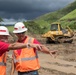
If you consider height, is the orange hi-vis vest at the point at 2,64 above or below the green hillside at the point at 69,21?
below

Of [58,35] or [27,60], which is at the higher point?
[58,35]

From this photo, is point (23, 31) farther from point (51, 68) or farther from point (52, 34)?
point (52, 34)

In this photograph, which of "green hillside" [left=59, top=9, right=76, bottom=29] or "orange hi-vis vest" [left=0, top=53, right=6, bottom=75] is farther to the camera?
"green hillside" [left=59, top=9, right=76, bottom=29]

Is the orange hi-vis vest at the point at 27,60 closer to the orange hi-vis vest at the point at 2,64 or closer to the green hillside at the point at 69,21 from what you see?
the orange hi-vis vest at the point at 2,64

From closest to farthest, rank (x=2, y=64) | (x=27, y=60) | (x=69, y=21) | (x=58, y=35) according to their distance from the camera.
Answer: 1. (x=2, y=64)
2. (x=27, y=60)
3. (x=58, y=35)
4. (x=69, y=21)

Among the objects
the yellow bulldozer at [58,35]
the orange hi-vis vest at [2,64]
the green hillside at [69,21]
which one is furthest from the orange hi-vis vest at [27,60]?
the green hillside at [69,21]

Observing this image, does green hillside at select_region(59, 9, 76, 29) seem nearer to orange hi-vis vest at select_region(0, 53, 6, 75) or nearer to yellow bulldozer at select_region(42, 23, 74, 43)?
yellow bulldozer at select_region(42, 23, 74, 43)

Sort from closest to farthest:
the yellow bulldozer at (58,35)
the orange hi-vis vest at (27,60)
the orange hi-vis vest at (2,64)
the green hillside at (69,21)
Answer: the orange hi-vis vest at (2,64) → the orange hi-vis vest at (27,60) → the yellow bulldozer at (58,35) → the green hillside at (69,21)

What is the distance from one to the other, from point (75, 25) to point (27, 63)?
47.7 m

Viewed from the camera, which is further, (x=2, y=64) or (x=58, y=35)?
(x=58, y=35)

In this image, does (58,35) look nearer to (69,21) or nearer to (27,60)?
(27,60)

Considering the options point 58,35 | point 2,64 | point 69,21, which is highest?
point 69,21

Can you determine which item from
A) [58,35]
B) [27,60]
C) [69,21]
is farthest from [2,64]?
[69,21]

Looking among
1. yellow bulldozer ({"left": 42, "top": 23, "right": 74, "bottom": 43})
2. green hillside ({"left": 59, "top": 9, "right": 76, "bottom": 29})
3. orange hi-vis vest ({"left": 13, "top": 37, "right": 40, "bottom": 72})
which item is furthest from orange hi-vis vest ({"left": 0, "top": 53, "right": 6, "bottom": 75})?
green hillside ({"left": 59, "top": 9, "right": 76, "bottom": 29})
